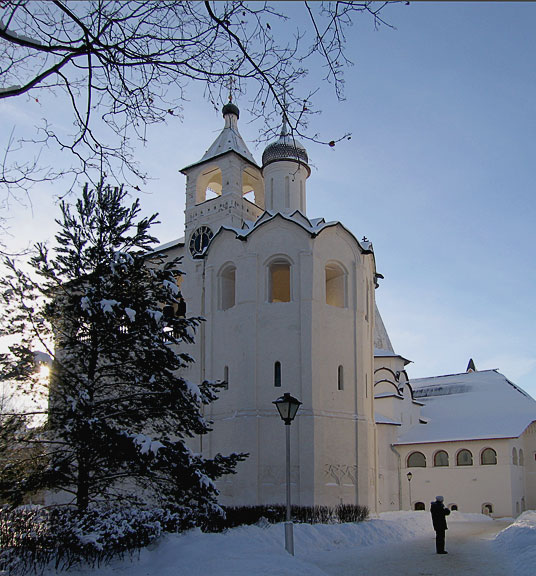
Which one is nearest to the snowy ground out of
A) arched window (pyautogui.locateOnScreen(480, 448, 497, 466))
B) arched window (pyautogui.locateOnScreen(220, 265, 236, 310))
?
arched window (pyautogui.locateOnScreen(220, 265, 236, 310))

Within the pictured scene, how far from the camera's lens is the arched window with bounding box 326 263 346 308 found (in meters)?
24.5

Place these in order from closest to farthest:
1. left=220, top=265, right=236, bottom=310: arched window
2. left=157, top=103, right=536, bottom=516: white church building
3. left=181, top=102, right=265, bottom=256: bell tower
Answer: left=157, top=103, right=536, bottom=516: white church building
left=220, top=265, right=236, bottom=310: arched window
left=181, top=102, right=265, bottom=256: bell tower

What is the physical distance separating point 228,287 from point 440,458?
57.0 ft

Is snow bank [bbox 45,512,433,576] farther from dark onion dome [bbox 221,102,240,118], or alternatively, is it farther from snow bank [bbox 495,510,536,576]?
dark onion dome [bbox 221,102,240,118]

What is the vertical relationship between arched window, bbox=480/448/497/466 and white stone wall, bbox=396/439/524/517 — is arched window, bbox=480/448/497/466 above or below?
above

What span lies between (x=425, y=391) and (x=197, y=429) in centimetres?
3514

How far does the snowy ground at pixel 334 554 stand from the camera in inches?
372

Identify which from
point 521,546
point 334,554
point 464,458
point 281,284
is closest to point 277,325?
point 281,284

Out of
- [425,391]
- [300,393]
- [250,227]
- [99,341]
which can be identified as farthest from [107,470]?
[425,391]

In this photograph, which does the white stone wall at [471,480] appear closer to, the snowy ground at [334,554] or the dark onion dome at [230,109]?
the snowy ground at [334,554]

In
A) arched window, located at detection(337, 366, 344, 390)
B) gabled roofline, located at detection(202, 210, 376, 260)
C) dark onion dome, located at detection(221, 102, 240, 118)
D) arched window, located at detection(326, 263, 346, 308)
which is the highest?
dark onion dome, located at detection(221, 102, 240, 118)

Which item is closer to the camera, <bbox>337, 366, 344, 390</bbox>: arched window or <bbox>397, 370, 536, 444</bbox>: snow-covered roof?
<bbox>337, 366, 344, 390</bbox>: arched window

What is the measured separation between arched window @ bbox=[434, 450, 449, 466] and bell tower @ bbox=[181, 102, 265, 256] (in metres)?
17.2

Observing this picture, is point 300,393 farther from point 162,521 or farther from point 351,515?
point 162,521
